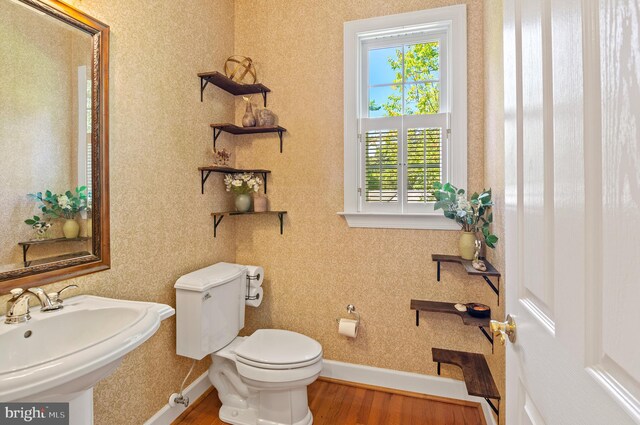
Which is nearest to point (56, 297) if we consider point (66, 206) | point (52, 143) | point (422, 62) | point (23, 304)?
point (23, 304)

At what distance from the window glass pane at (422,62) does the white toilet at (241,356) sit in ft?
5.81

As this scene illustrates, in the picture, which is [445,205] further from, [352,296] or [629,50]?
[629,50]

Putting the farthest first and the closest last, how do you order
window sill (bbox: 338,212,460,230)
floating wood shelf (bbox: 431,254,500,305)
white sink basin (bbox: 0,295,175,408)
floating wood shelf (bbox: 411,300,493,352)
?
window sill (bbox: 338,212,460,230), floating wood shelf (bbox: 411,300,493,352), floating wood shelf (bbox: 431,254,500,305), white sink basin (bbox: 0,295,175,408)

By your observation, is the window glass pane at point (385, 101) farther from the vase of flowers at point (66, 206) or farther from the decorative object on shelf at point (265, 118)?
the vase of flowers at point (66, 206)

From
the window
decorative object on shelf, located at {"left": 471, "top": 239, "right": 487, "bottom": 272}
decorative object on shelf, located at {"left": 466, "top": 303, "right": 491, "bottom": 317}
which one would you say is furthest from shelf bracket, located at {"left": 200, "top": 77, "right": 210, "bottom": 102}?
decorative object on shelf, located at {"left": 466, "top": 303, "right": 491, "bottom": 317}

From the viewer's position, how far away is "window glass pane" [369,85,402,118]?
6.82 feet

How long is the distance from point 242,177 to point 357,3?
144 cm

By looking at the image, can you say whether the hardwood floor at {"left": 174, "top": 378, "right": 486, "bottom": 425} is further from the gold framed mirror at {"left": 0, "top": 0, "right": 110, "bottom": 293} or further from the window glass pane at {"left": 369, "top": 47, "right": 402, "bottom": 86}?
the window glass pane at {"left": 369, "top": 47, "right": 402, "bottom": 86}

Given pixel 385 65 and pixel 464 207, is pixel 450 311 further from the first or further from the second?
pixel 385 65

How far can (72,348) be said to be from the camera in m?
1.05

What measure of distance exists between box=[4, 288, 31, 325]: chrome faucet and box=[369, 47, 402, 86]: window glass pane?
211cm

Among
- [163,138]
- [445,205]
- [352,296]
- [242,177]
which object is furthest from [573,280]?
[242,177]

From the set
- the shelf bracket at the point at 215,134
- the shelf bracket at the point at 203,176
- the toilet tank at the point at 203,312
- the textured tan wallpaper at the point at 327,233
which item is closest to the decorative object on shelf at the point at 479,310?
the textured tan wallpaper at the point at 327,233

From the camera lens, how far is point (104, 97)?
4.54 feet
